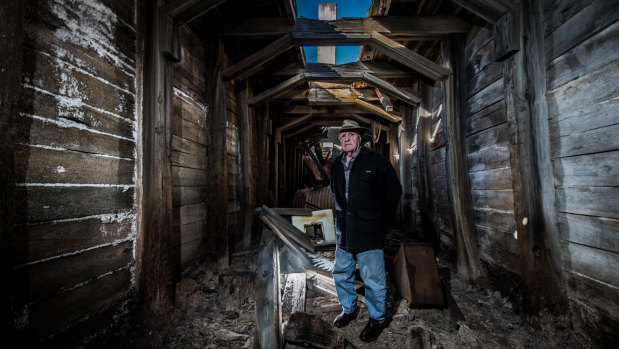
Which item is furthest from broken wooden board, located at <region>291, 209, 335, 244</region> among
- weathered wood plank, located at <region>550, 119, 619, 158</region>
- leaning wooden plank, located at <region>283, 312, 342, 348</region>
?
weathered wood plank, located at <region>550, 119, 619, 158</region>

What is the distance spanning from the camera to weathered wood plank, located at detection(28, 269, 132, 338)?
1.76 meters

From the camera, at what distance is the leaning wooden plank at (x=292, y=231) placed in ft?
17.3

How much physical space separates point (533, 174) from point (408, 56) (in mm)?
2476

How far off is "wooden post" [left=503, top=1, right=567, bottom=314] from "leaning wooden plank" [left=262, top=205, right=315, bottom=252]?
3.38 meters

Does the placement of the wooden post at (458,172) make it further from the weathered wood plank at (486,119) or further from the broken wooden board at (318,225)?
the broken wooden board at (318,225)

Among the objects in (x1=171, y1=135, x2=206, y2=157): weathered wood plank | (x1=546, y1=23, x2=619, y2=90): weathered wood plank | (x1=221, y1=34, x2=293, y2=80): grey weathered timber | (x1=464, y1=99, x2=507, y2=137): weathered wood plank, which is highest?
(x1=221, y1=34, x2=293, y2=80): grey weathered timber

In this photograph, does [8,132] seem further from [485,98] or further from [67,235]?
[485,98]

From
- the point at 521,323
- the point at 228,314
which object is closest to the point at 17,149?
the point at 228,314

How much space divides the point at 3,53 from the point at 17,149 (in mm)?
557

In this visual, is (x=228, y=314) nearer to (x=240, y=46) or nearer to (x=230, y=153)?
(x=230, y=153)

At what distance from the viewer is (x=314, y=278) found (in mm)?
3691

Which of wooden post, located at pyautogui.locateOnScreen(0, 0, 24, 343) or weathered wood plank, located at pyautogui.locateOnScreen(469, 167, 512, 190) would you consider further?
weathered wood plank, located at pyautogui.locateOnScreen(469, 167, 512, 190)

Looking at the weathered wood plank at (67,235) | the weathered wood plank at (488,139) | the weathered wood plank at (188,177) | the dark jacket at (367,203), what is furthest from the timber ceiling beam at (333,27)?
the weathered wood plank at (67,235)

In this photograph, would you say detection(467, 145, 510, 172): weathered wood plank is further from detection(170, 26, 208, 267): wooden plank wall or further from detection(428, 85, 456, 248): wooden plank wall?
detection(170, 26, 208, 267): wooden plank wall
